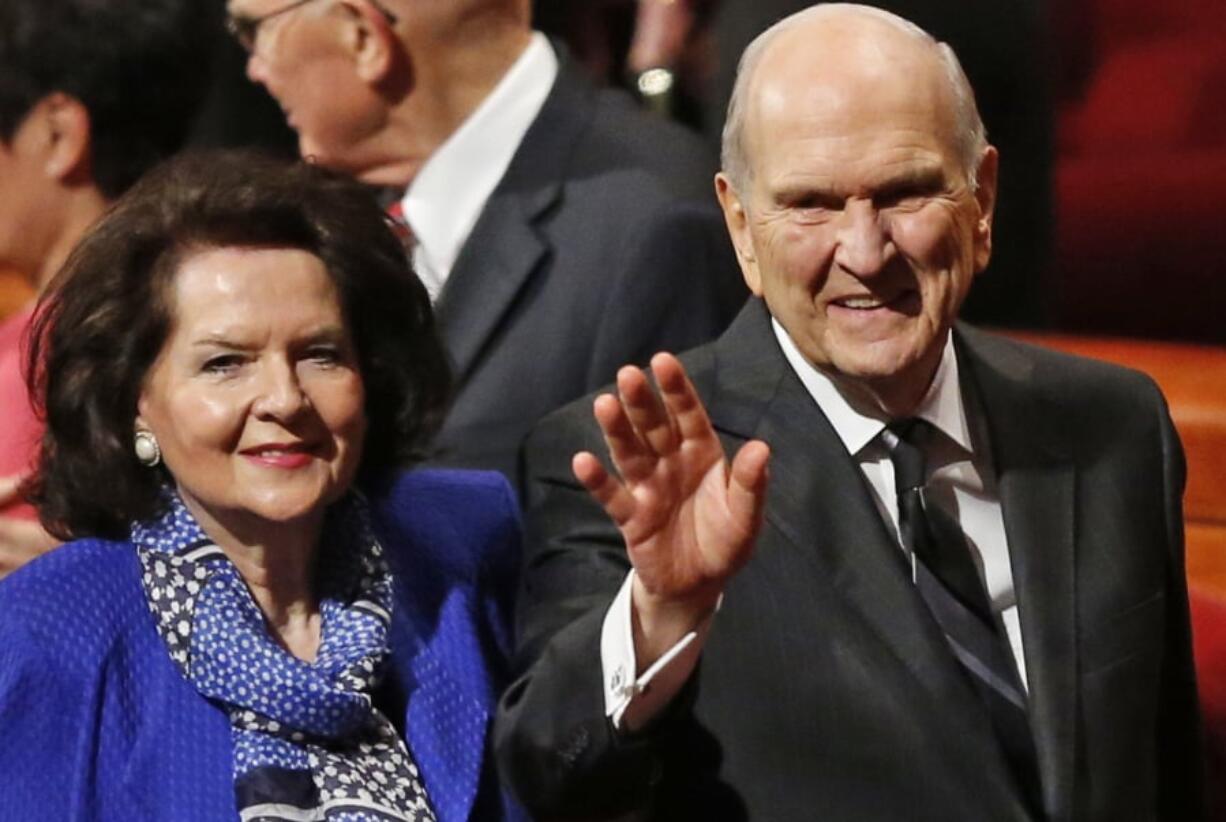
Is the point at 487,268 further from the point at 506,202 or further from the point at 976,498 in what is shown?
the point at 976,498

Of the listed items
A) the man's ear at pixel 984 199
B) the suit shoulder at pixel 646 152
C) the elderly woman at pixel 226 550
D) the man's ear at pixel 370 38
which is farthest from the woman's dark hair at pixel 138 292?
the man's ear at pixel 370 38

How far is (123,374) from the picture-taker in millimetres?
2584

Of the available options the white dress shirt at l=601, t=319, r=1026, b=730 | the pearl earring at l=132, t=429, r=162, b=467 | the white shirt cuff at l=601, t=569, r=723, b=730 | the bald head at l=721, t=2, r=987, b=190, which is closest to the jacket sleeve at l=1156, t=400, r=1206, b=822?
the white dress shirt at l=601, t=319, r=1026, b=730

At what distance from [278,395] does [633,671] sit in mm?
478

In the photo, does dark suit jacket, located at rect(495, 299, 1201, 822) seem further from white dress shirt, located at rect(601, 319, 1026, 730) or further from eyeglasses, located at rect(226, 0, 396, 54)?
eyeglasses, located at rect(226, 0, 396, 54)

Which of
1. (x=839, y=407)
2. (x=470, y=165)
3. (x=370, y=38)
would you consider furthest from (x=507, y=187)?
(x=839, y=407)

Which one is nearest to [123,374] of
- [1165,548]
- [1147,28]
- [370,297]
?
[370,297]

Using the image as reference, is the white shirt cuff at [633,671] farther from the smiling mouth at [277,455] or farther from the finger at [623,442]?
the smiling mouth at [277,455]

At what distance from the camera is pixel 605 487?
87.7 inches

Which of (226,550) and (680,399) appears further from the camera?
(226,550)

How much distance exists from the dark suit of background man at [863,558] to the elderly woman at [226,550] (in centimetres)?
18

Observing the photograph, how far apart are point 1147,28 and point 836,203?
6.69 ft

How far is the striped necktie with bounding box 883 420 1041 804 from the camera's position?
257 centimetres

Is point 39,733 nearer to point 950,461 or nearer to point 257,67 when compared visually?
point 950,461
